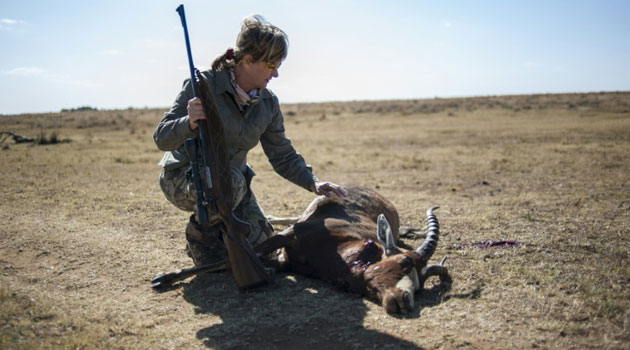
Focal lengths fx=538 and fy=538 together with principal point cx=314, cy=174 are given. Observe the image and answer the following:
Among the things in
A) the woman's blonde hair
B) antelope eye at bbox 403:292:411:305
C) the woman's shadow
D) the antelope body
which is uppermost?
the woman's blonde hair

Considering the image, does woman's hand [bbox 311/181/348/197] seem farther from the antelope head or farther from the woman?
the antelope head

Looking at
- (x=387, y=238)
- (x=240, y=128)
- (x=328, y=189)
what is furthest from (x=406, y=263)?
(x=240, y=128)

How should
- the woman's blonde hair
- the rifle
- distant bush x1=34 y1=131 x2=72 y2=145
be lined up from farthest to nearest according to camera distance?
distant bush x1=34 y1=131 x2=72 y2=145 < the woman's blonde hair < the rifle

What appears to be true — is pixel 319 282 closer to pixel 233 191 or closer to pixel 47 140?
pixel 233 191

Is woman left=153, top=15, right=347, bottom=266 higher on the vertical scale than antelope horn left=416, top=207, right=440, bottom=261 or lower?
higher

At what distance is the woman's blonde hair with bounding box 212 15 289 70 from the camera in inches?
170

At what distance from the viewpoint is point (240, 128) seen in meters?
4.79

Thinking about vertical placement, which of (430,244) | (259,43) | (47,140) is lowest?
(430,244)

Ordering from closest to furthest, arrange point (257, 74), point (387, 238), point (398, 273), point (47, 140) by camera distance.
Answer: point (398, 273)
point (387, 238)
point (257, 74)
point (47, 140)

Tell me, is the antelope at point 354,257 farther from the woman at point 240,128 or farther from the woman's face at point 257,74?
the woman's face at point 257,74

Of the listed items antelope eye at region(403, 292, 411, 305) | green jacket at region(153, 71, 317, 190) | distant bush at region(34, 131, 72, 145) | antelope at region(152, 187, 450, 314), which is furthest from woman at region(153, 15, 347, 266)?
distant bush at region(34, 131, 72, 145)

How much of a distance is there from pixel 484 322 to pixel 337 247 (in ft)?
4.74

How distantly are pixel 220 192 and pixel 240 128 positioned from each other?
2.61 feet

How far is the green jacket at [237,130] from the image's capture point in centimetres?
429
